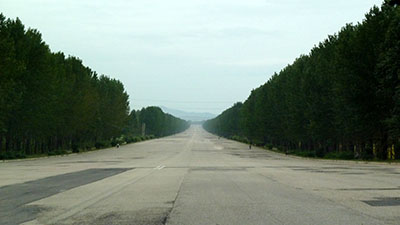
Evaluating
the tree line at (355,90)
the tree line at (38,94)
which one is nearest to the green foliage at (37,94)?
the tree line at (38,94)

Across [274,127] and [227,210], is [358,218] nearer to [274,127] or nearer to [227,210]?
[227,210]

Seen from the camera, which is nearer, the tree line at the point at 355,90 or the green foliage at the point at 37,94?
the tree line at the point at 355,90

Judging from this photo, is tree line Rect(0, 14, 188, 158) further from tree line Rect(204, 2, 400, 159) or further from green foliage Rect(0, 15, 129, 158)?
tree line Rect(204, 2, 400, 159)

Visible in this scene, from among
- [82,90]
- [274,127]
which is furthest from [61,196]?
[274,127]

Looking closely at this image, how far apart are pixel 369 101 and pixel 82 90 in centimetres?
4253

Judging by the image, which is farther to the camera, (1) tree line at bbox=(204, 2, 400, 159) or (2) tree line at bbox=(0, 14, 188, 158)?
(2) tree line at bbox=(0, 14, 188, 158)

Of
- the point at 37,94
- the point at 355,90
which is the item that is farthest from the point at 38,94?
the point at 355,90

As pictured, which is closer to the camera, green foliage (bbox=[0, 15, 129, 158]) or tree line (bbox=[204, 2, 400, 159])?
tree line (bbox=[204, 2, 400, 159])

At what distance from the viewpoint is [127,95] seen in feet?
328

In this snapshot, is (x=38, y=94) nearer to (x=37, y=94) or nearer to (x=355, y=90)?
(x=37, y=94)

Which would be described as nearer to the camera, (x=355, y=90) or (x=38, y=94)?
(x=355, y=90)

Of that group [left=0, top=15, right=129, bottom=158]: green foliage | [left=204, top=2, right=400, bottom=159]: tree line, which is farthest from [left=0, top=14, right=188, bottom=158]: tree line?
[left=204, top=2, right=400, bottom=159]: tree line

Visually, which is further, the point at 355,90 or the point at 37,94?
the point at 37,94

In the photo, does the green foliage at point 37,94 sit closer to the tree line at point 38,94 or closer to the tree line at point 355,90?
the tree line at point 38,94
